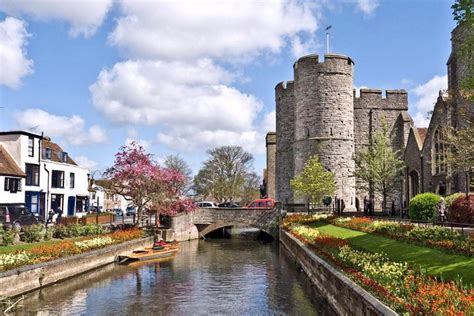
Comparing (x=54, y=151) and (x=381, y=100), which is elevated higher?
(x=381, y=100)

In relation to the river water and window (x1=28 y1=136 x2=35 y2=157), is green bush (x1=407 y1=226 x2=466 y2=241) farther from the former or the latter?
window (x1=28 y1=136 x2=35 y2=157)

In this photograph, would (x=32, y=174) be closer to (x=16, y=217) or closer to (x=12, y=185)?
(x=12, y=185)

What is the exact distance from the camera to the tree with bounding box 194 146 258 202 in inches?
2970

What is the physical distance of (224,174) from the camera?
7781cm

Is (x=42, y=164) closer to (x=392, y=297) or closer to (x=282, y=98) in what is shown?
(x=282, y=98)

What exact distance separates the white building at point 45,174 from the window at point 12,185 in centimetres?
75

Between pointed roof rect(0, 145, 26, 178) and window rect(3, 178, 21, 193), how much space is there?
1.42 feet

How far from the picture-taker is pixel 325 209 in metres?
42.0

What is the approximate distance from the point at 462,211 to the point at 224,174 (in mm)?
56436

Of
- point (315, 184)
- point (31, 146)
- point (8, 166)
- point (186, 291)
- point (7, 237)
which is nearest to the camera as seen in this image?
point (186, 291)

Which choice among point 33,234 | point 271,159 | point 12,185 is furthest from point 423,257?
point 271,159

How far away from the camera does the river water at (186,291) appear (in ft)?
52.7

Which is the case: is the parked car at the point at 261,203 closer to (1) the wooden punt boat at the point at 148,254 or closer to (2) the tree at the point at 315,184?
(2) the tree at the point at 315,184

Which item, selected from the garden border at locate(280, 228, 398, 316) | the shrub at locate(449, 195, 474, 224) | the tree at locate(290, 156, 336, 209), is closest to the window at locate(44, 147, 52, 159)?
the tree at locate(290, 156, 336, 209)
